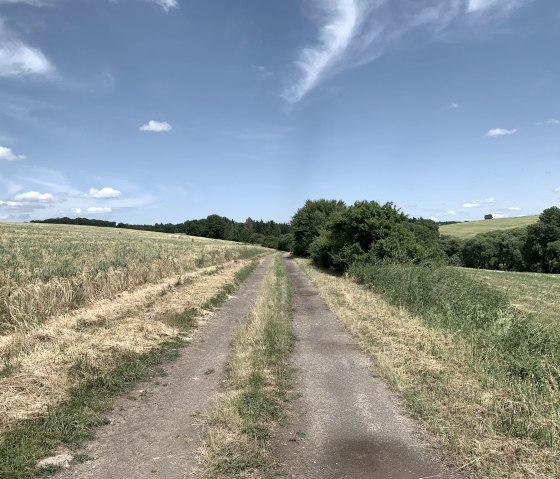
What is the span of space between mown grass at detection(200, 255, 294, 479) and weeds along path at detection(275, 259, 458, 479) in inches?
9.5

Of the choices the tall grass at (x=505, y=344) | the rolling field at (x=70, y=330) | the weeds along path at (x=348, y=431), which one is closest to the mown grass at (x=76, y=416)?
the rolling field at (x=70, y=330)

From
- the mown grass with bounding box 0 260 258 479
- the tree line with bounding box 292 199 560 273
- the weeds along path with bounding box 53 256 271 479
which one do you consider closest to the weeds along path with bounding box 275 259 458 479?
the weeds along path with bounding box 53 256 271 479

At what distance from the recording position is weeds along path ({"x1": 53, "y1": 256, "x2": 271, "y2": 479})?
4023mm

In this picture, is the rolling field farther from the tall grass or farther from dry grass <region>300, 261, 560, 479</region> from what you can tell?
the tall grass

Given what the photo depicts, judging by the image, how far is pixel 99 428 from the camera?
16.0 ft

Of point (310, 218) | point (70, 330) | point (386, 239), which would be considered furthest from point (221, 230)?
point (70, 330)

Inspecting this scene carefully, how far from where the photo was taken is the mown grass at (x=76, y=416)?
4043 millimetres

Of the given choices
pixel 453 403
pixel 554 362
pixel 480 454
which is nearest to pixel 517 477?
pixel 480 454

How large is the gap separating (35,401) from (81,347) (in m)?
2.25

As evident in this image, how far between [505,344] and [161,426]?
613cm

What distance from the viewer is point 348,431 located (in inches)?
193

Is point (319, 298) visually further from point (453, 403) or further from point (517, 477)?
point (517, 477)

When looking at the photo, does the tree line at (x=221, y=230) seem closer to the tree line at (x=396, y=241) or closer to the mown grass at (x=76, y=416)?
the tree line at (x=396, y=241)

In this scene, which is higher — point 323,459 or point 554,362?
point 554,362
